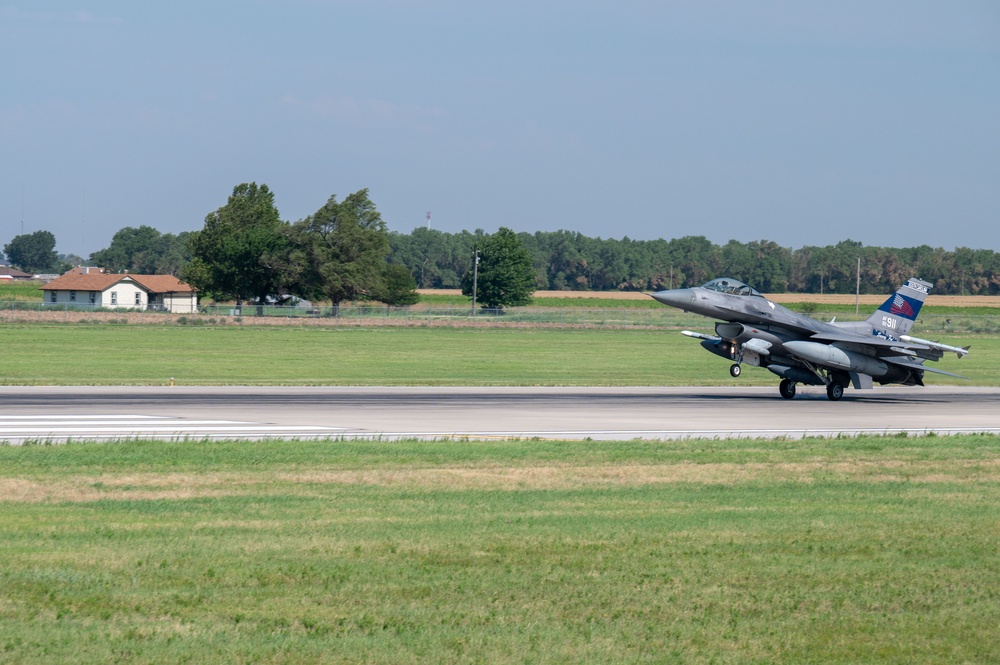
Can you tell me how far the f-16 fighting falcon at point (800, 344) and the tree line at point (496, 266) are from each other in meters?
68.8

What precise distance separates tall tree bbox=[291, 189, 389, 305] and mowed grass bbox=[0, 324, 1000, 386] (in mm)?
24829

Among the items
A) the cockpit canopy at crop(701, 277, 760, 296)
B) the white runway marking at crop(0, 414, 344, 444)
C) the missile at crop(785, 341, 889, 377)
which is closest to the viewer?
the white runway marking at crop(0, 414, 344, 444)

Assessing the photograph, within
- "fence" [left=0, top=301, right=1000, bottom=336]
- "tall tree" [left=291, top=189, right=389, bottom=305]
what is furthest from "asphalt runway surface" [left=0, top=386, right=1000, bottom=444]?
"tall tree" [left=291, top=189, right=389, bottom=305]

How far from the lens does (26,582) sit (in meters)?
9.10

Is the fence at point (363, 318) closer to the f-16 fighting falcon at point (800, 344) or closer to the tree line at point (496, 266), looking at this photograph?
the tree line at point (496, 266)

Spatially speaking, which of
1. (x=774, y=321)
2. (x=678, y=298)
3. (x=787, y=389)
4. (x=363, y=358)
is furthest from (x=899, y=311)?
(x=363, y=358)

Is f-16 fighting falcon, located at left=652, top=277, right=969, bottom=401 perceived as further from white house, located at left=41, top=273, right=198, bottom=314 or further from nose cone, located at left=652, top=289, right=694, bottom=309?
white house, located at left=41, top=273, right=198, bottom=314

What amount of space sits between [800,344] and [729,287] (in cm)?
288

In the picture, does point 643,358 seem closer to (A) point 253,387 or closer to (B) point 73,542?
(A) point 253,387

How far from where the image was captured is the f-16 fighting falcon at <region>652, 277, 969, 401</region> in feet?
109

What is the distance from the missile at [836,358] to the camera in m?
33.5

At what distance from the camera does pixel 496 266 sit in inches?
4860

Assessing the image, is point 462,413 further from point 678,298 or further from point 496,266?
point 496,266

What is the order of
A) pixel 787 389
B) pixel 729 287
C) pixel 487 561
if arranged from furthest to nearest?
pixel 787 389 → pixel 729 287 → pixel 487 561
